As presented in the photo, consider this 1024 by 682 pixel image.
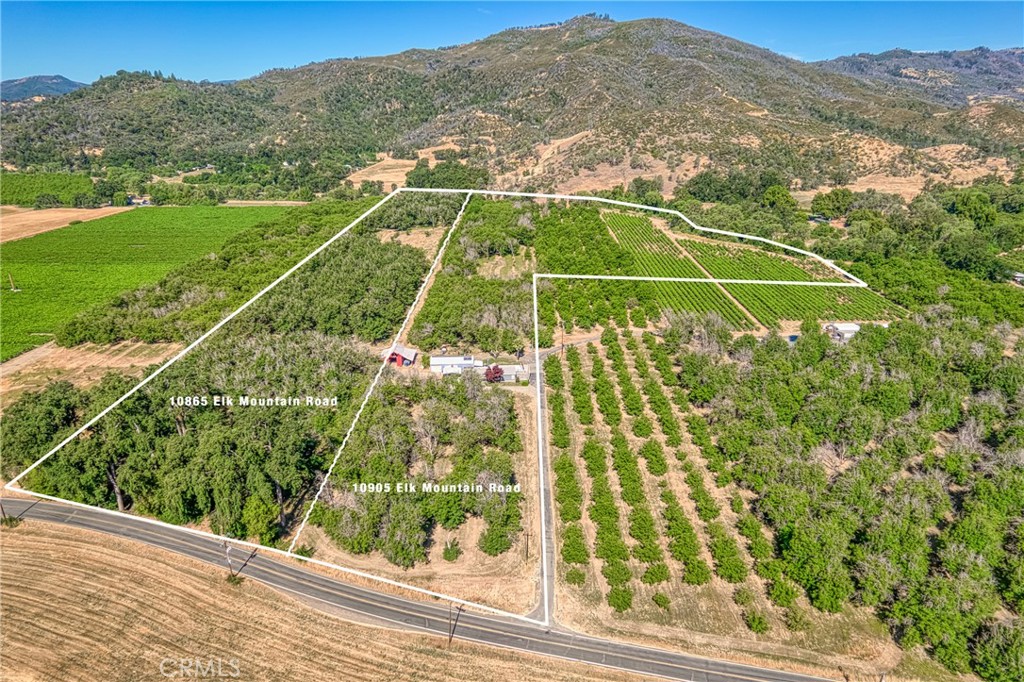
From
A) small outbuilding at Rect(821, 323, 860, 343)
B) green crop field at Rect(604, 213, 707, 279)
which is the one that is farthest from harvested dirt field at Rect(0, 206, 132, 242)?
small outbuilding at Rect(821, 323, 860, 343)

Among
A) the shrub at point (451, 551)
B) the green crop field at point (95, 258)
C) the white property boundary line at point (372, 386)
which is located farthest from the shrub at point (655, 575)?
the green crop field at point (95, 258)

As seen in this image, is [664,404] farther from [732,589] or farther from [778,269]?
[778,269]

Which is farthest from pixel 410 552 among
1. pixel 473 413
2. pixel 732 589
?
pixel 732 589

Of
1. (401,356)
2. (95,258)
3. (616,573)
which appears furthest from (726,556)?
(95,258)

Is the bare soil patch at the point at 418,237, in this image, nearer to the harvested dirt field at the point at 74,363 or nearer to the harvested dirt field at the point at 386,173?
the harvested dirt field at the point at 386,173

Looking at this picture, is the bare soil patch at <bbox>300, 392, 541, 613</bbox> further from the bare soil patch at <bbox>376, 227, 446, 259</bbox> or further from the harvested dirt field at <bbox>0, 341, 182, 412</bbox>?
the bare soil patch at <bbox>376, 227, 446, 259</bbox>

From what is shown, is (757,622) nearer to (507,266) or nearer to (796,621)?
(796,621)
